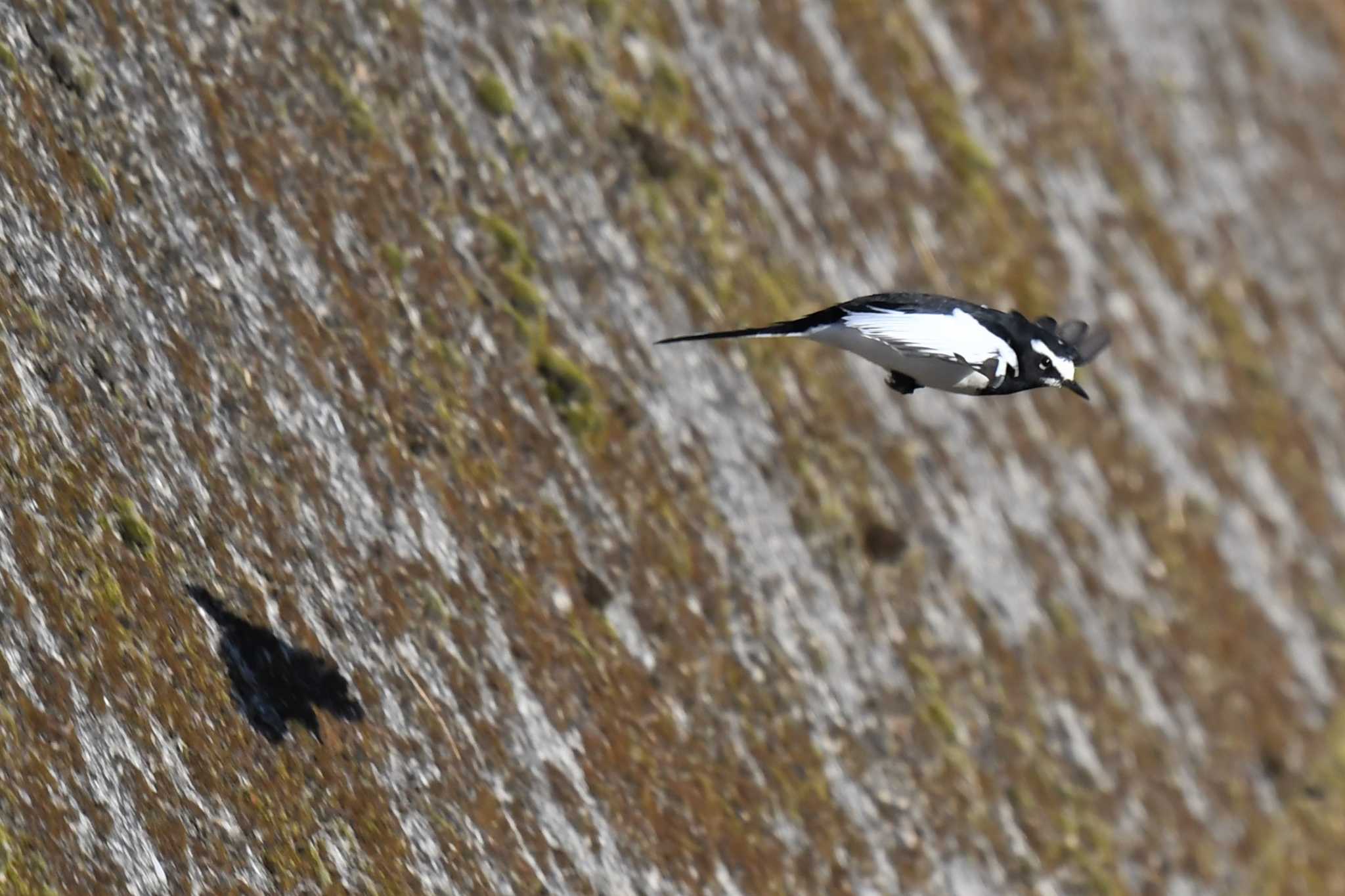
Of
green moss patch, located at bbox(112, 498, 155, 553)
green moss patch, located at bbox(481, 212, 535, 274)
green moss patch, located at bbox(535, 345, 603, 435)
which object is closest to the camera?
green moss patch, located at bbox(112, 498, 155, 553)

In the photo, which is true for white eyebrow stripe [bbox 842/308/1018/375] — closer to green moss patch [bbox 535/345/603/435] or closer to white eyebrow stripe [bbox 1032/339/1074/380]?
white eyebrow stripe [bbox 1032/339/1074/380]

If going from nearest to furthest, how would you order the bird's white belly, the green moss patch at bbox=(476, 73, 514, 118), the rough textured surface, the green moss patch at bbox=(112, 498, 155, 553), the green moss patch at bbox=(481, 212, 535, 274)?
the bird's white belly → the green moss patch at bbox=(112, 498, 155, 553) → the rough textured surface → the green moss patch at bbox=(481, 212, 535, 274) → the green moss patch at bbox=(476, 73, 514, 118)

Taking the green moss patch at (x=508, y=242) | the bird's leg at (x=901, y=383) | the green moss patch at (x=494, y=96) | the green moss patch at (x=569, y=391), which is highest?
the green moss patch at (x=494, y=96)

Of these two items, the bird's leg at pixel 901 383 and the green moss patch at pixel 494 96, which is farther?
the green moss patch at pixel 494 96

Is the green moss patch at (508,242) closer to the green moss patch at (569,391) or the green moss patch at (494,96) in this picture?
the green moss patch at (569,391)

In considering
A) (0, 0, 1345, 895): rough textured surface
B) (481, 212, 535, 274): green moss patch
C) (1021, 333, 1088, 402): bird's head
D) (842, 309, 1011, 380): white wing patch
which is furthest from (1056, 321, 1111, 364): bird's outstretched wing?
(481, 212, 535, 274): green moss patch

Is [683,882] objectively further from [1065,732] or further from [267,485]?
[1065,732]

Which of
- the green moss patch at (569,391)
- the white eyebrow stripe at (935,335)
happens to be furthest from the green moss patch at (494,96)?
the white eyebrow stripe at (935,335)

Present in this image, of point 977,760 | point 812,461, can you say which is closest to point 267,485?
point 812,461

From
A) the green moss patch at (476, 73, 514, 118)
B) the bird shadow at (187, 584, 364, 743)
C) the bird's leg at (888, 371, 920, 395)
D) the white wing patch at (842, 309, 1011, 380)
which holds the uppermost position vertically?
the green moss patch at (476, 73, 514, 118)
